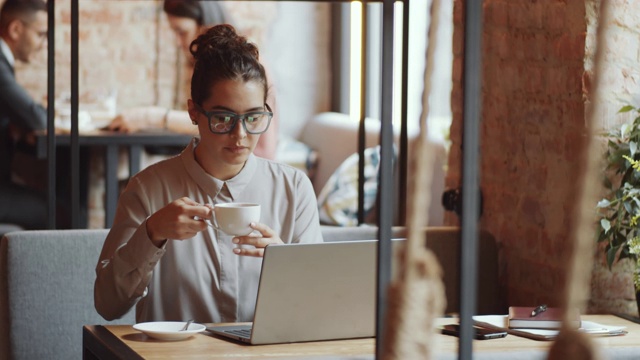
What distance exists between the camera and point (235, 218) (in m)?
1.94

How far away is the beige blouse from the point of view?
2162mm

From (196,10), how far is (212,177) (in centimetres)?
338

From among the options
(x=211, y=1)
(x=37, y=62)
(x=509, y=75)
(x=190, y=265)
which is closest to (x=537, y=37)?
(x=509, y=75)

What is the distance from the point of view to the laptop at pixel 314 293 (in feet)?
5.98

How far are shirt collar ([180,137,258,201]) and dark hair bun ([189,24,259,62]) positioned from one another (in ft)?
0.68

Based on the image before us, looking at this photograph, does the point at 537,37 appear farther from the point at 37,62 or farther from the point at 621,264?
the point at 37,62

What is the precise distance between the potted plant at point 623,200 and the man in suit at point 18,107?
339cm

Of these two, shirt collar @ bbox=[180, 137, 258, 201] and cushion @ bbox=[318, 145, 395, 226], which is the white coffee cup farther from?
cushion @ bbox=[318, 145, 395, 226]

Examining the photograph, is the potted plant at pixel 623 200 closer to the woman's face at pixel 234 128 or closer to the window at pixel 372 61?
the woman's face at pixel 234 128

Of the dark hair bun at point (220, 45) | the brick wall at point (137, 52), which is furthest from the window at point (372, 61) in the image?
the dark hair bun at point (220, 45)

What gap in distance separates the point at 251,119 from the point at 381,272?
51.2 inches

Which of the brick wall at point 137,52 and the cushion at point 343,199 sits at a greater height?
the brick wall at point 137,52

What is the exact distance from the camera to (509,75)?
9.14 feet

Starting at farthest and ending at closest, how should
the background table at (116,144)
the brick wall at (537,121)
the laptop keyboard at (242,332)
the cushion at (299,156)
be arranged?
the cushion at (299,156) < the background table at (116,144) < the brick wall at (537,121) < the laptop keyboard at (242,332)
